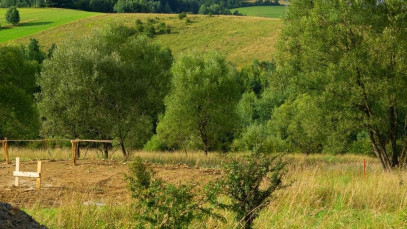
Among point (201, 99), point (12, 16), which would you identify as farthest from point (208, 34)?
point (201, 99)

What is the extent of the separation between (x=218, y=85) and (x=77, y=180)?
2134cm

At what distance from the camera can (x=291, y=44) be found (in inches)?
1037

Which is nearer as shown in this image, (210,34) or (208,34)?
(208,34)

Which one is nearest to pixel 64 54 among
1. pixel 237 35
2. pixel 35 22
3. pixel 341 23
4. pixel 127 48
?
pixel 127 48

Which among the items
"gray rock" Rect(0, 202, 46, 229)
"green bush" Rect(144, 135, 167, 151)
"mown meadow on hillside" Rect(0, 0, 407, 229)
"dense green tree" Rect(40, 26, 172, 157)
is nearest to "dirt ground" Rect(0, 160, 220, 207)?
"mown meadow on hillside" Rect(0, 0, 407, 229)

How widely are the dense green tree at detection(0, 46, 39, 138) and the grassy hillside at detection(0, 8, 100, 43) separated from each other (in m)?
52.2

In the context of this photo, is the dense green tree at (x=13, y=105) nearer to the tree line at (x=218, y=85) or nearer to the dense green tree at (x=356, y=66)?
the tree line at (x=218, y=85)

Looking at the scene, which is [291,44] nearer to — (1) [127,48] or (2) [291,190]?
(1) [127,48]

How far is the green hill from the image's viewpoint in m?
94.0

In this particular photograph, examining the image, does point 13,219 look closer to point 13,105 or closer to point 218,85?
point 218,85

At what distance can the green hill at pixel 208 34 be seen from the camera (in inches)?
3701

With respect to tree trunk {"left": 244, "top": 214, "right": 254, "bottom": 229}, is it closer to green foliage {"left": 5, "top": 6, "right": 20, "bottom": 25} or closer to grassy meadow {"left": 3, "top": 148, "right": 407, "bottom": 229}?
grassy meadow {"left": 3, "top": 148, "right": 407, "bottom": 229}

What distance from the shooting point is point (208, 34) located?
103 metres

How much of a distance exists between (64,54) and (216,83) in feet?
45.9
